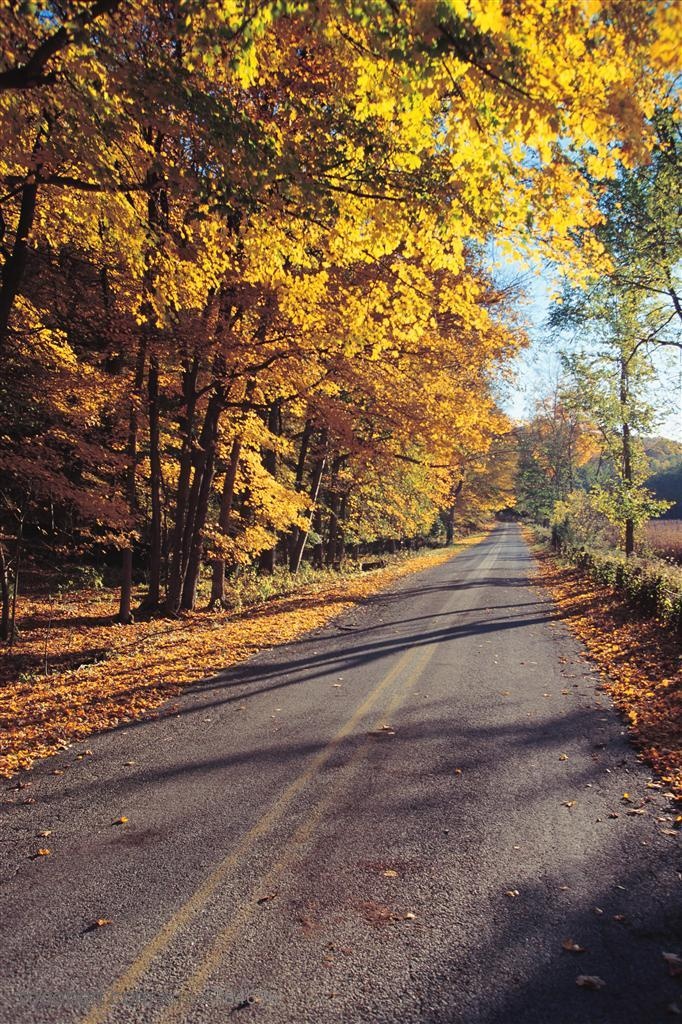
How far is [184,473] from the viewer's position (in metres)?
15.0

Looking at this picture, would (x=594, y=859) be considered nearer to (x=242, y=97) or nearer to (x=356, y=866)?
(x=356, y=866)

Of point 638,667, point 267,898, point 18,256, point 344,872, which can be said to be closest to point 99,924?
point 267,898

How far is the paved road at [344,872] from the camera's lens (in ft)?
9.09

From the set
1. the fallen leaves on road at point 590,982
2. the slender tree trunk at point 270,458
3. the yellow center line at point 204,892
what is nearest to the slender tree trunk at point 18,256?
the yellow center line at point 204,892

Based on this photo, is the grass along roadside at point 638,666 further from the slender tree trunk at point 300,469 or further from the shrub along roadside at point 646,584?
the slender tree trunk at point 300,469

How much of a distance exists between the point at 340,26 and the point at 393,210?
1604mm

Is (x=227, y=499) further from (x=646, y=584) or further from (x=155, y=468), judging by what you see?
(x=646, y=584)

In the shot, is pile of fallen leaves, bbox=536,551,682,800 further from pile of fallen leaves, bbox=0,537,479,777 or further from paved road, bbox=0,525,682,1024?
pile of fallen leaves, bbox=0,537,479,777

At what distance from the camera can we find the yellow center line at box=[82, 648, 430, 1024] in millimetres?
2758

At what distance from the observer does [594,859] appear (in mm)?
3898

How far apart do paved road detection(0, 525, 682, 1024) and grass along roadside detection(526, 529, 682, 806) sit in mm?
353

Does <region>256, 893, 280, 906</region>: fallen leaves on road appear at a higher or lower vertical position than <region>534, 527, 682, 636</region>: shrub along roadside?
lower

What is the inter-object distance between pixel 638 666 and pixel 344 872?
23.3ft

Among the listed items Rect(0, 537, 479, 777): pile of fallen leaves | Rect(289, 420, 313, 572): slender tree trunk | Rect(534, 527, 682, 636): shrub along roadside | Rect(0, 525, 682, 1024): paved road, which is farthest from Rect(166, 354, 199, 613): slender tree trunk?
Rect(534, 527, 682, 636): shrub along roadside
